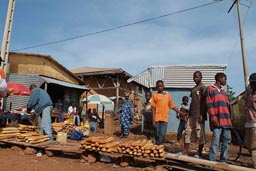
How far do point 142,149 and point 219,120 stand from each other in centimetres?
147

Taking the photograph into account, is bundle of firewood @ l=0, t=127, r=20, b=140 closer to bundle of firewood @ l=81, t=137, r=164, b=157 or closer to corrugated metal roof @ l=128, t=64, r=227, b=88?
bundle of firewood @ l=81, t=137, r=164, b=157

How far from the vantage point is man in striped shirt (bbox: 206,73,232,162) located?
488 centimetres

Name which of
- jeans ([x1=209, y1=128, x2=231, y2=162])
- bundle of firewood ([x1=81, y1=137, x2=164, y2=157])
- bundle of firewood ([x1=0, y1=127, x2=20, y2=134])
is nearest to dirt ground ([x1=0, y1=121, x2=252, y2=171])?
bundle of firewood ([x1=81, y1=137, x2=164, y2=157])

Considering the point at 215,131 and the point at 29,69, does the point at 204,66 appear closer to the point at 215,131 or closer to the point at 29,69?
the point at 215,131

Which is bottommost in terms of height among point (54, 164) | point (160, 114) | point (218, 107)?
point (54, 164)

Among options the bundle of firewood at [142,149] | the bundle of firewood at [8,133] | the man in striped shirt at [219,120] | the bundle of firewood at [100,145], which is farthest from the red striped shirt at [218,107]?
the bundle of firewood at [8,133]

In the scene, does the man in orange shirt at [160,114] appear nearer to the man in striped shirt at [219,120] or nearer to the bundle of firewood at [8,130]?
the man in striped shirt at [219,120]

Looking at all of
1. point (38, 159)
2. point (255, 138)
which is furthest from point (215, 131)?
point (38, 159)

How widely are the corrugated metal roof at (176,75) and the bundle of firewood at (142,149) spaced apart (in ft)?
26.5

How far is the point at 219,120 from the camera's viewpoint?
4.88 m

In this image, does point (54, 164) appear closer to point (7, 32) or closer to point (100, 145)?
point (100, 145)

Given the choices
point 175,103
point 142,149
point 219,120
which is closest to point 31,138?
point 142,149

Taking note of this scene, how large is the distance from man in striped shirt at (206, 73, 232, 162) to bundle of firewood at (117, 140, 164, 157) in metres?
0.93

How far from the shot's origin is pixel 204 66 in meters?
12.5
